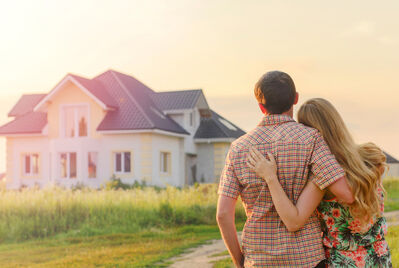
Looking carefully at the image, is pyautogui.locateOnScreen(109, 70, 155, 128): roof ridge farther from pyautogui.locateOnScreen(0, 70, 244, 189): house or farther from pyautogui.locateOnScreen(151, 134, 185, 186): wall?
pyautogui.locateOnScreen(151, 134, 185, 186): wall

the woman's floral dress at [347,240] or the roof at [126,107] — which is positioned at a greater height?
the roof at [126,107]

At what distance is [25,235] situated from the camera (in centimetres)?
1200

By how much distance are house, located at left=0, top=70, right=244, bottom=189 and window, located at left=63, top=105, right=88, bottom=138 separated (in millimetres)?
52

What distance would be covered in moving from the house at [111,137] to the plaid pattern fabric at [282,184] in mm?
21459

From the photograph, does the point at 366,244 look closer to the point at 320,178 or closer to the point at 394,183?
the point at 320,178

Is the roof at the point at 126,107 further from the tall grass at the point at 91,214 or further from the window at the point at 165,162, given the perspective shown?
the tall grass at the point at 91,214

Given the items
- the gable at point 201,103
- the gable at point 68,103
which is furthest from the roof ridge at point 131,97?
the gable at point 201,103

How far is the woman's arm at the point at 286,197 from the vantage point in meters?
2.88

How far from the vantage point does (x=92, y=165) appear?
2575 centimetres

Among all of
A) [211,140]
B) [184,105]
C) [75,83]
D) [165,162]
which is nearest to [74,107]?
[75,83]

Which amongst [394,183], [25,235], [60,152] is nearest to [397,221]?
[25,235]

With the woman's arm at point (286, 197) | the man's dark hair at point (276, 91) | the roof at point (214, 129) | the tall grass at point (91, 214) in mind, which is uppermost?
the roof at point (214, 129)

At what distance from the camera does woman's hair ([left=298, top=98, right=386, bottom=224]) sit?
10.0 feet

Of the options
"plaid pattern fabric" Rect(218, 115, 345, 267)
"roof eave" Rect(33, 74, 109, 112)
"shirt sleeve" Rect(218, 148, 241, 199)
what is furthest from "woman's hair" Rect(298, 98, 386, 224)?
"roof eave" Rect(33, 74, 109, 112)
